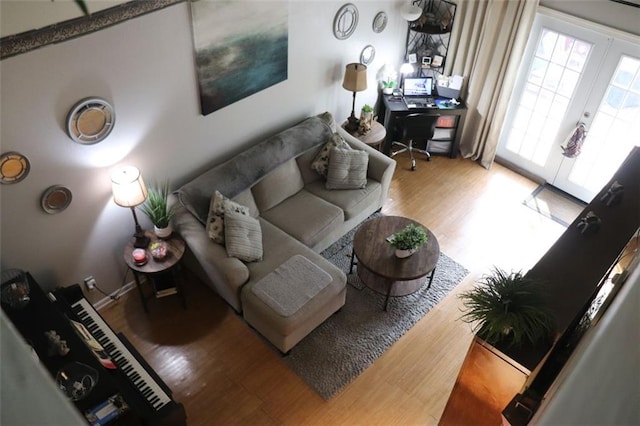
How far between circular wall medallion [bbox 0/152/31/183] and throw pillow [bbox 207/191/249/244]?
138cm

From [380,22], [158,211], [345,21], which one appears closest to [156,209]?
[158,211]

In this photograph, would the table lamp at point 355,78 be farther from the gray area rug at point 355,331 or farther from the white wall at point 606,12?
the white wall at point 606,12

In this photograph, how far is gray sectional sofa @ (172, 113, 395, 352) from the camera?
424 cm

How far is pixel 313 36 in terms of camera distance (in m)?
5.17

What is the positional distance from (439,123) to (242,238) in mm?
3159

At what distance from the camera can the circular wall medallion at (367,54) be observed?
582cm

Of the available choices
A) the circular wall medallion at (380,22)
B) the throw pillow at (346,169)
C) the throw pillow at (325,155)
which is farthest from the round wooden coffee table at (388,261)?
the circular wall medallion at (380,22)

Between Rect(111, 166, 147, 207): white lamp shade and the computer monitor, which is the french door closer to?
the computer monitor

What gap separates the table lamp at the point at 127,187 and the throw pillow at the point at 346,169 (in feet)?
6.09

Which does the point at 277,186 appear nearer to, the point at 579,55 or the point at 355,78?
the point at 355,78

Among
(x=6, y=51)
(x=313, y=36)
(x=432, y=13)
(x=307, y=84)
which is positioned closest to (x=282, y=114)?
(x=307, y=84)

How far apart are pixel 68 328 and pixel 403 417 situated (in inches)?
96.5

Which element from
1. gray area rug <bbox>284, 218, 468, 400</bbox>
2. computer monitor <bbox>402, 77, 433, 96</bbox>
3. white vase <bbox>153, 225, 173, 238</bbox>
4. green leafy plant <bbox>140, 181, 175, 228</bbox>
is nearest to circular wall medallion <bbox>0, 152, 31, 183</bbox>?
green leafy plant <bbox>140, 181, 175, 228</bbox>

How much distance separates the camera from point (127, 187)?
393cm
